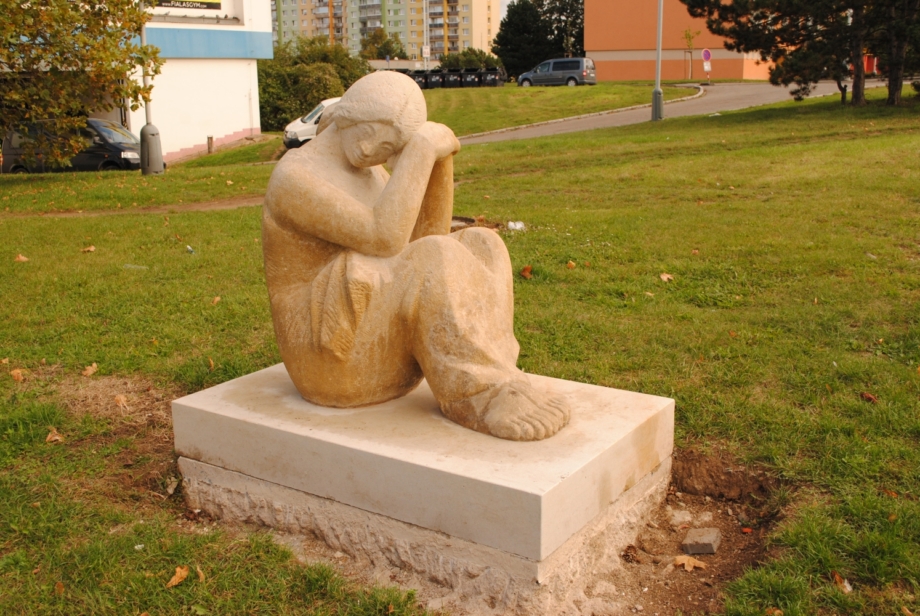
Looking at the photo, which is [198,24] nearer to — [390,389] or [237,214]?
[237,214]

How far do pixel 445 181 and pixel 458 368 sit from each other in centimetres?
92

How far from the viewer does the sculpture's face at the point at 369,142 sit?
3.72 m

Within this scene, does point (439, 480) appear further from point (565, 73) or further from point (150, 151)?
point (565, 73)

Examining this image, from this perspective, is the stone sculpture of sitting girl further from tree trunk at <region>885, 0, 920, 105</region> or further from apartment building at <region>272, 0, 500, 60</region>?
apartment building at <region>272, 0, 500, 60</region>

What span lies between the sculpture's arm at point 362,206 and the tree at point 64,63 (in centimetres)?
1057

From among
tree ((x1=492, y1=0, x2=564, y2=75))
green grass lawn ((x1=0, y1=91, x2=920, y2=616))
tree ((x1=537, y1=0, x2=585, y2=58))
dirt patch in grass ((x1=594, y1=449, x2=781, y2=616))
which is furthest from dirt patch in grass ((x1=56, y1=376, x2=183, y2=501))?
tree ((x1=492, y1=0, x2=564, y2=75))

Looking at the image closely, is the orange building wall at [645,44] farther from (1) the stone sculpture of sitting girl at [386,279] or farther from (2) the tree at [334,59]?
(1) the stone sculpture of sitting girl at [386,279]

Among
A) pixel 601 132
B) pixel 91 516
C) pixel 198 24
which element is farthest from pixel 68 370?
pixel 198 24

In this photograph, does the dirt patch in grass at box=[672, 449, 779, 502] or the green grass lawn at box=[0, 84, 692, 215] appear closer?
the dirt patch in grass at box=[672, 449, 779, 502]

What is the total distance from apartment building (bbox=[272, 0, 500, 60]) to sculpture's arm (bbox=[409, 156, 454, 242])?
90.5 meters

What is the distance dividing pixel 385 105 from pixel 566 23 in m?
57.9

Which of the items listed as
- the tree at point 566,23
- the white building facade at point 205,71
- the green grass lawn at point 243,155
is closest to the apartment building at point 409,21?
the tree at point 566,23

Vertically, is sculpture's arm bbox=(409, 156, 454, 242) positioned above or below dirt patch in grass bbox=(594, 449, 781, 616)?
above

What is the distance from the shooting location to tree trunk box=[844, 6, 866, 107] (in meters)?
17.3
